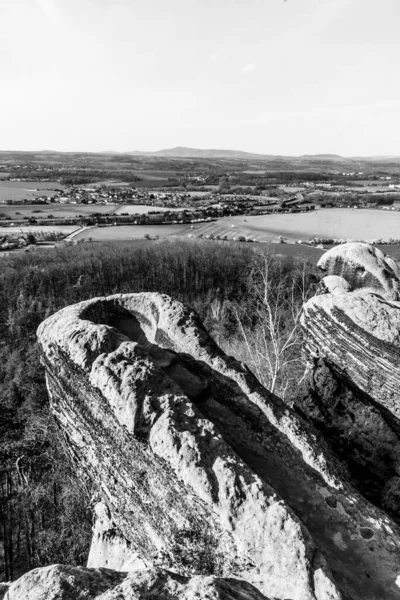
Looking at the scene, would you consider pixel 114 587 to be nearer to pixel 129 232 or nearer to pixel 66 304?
pixel 66 304

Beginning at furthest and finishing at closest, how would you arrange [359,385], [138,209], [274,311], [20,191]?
[20,191] → [138,209] → [274,311] → [359,385]

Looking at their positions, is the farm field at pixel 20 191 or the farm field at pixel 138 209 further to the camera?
the farm field at pixel 20 191

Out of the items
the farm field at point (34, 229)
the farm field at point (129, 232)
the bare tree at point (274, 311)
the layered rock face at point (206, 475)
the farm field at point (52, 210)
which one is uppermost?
the layered rock face at point (206, 475)

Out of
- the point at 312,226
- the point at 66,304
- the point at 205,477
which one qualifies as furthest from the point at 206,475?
the point at 312,226

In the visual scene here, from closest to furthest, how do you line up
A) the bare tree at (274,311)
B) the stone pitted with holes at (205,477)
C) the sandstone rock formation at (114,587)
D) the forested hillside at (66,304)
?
the sandstone rock formation at (114,587) → the stone pitted with holes at (205,477) → the forested hillside at (66,304) → the bare tree at (274,311)

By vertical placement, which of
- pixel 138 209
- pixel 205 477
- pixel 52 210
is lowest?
pixel 52 210

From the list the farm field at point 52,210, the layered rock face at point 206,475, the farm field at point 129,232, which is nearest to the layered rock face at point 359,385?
the layered rock face at point 206,475

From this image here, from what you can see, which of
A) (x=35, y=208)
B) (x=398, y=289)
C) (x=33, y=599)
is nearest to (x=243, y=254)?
(x=398, y=289)

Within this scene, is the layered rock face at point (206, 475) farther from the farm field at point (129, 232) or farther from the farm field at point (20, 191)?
the farm field at point (20, 191)
